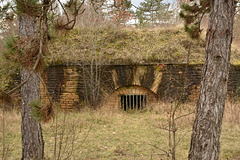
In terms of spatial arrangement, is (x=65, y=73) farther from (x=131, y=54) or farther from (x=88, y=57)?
(x=131, y=54)

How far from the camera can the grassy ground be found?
14.3 ft

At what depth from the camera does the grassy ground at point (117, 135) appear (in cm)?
434

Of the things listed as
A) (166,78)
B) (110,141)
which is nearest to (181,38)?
(166,78)

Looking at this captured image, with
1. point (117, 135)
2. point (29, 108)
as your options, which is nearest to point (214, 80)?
point (29, 108)

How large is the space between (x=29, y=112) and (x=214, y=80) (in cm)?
309

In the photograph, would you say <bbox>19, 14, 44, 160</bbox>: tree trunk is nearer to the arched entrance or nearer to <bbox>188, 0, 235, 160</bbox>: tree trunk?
<bbox>188, 0, 235, 160</bbox>: tree trunk

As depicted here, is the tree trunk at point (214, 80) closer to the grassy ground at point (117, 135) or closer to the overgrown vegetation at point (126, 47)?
the grassy ground at point (117, 135)

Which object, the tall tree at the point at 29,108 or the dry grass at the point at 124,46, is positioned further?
the dry grass at the point at 124,46

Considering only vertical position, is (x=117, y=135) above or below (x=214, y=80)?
below

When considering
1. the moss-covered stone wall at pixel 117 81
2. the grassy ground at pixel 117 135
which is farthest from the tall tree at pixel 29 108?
the moss-covered stone wall at pixel 117 81

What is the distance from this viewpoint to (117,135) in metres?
5.57

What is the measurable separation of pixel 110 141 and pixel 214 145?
2.82 metres

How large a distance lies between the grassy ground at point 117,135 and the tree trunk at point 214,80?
77cm

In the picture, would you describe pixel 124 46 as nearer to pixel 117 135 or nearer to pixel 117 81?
pixel 117 81
